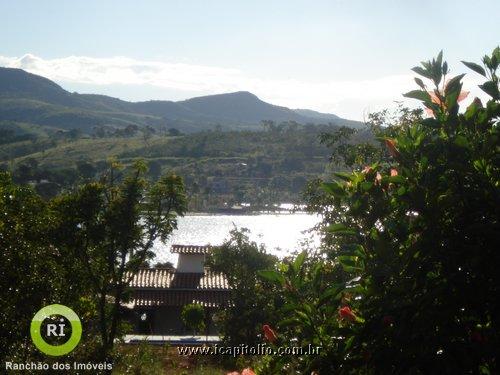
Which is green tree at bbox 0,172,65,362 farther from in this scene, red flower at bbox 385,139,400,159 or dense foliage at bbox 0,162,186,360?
dense foliage at bbox 0,162,186,360

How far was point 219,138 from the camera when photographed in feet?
504

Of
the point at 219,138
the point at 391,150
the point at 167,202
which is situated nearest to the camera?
the point at 391,150

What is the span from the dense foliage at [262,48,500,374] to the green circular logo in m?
4.93

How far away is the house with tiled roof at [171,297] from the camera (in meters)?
27.0

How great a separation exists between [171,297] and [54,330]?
20715 mm

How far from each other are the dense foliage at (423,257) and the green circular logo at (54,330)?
4.93m

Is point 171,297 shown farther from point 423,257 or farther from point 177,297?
point 423,257

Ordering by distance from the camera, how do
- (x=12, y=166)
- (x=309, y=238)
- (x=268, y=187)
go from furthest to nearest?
(x=268, y=187)
(x=12, y=166)
(x=309, y=238)

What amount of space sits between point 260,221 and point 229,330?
98.6 metres

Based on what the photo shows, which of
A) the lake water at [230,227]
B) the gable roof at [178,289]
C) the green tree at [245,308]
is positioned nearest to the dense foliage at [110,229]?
the green tree at [245,308]

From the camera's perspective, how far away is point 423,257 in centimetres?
226

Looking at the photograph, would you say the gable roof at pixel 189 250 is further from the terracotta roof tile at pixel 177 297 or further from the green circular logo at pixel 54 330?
the green circular logo at pixel 54 330

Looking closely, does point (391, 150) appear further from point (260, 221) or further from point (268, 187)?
point (268, 187)

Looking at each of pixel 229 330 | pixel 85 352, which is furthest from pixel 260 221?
pixel 85 352
